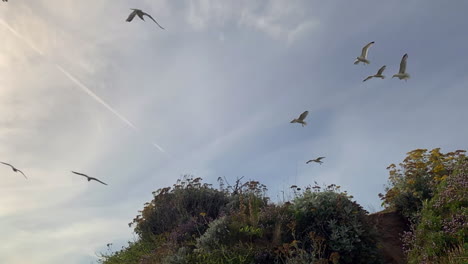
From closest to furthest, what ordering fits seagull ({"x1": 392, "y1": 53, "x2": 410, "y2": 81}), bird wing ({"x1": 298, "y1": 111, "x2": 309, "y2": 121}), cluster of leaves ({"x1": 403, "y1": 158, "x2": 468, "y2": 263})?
cluster of leaves ({"x1": 403, "y1": 158, "x2": 468, "y2": 263}) < seagull ({"x1": 392, "y1": 53, "x2": 410, "y2": 81}) < bird wing ({"x1": 298, "y1": 111, "x2": 309, "y2": 121})

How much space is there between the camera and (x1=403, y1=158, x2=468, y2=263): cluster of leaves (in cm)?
870

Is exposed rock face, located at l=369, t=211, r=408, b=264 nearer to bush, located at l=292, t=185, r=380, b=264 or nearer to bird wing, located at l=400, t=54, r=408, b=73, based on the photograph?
bush, located at l=292, t=185, r=380, b=264

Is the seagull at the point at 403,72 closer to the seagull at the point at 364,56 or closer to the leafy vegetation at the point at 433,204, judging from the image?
the seagull at the point at 364,56

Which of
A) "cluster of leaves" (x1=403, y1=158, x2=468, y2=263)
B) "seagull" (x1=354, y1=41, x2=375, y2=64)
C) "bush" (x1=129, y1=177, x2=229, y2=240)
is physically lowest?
"cluster of leaves" (x1=403, y1=158, x2=468, y2=263)

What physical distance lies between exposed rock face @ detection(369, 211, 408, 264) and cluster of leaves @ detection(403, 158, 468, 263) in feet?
1.12

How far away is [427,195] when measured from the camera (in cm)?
1235

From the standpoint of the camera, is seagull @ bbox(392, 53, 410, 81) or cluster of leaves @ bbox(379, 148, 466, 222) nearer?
seagull @ bbox(392, 53, 410, 81)

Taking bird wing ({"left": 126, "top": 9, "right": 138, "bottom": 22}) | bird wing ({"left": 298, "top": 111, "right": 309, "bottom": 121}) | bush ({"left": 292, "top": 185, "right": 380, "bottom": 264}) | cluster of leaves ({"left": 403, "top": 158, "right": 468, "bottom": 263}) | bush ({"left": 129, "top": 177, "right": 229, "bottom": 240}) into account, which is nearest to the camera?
bird wing ({"left": 126, "top": 9, "right": 138, "bottom": 22})

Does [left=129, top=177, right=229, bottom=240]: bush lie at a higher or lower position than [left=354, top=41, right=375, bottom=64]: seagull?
lower

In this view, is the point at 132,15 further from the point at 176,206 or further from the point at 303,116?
the point at 176,206

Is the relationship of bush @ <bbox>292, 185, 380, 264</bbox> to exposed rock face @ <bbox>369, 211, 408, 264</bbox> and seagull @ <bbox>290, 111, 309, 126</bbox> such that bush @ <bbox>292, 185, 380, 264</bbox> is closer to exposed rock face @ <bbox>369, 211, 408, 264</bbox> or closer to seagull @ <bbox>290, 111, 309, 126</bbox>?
exposed rock face @ <bbox>369, 211, 408, 264</bbox>

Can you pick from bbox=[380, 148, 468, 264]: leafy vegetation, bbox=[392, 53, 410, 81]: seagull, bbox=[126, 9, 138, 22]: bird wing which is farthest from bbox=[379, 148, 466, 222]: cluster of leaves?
bbox=[126, 9, 138, 22]: bird wing

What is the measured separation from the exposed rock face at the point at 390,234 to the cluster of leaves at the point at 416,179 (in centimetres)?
29

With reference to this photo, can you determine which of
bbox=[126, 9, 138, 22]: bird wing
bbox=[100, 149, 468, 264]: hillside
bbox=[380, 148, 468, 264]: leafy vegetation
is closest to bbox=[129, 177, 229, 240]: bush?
bbox=[100, 149, 468, 264]: hillside
